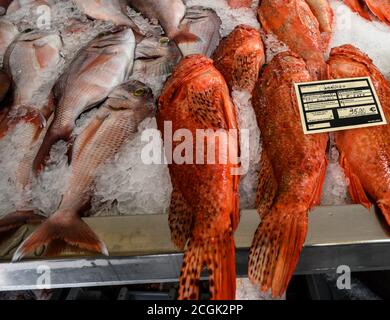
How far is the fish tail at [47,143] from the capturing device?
179cm

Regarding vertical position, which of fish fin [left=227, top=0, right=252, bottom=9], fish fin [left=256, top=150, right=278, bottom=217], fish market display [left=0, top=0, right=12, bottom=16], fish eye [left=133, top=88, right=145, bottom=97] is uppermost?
fish fin [left=227, top=0, right=252, bottom=9]

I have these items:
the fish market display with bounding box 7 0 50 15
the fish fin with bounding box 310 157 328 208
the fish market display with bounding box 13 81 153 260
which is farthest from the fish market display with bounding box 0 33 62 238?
the fish fin with bounding box 310 157 328 208

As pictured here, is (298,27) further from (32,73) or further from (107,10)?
(32,73)

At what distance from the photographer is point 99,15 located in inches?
99.5

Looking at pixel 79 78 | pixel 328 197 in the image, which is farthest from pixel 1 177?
pixel 328 197

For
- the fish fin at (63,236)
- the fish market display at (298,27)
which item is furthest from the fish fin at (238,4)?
the fish fin at (63,236)

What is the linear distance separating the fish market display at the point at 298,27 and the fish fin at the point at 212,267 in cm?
105

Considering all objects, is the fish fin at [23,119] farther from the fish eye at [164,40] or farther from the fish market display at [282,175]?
the fish market display at [282,175]

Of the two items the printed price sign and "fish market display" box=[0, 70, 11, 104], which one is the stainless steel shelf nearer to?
the printed price sign

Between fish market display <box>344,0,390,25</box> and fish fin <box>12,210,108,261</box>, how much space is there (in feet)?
7.13

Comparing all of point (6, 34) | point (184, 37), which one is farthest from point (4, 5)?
point (184, 37)

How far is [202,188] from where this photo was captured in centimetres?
152

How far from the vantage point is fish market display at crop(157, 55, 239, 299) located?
4.38 ft

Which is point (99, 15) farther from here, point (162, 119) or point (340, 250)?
point (340, 250)
